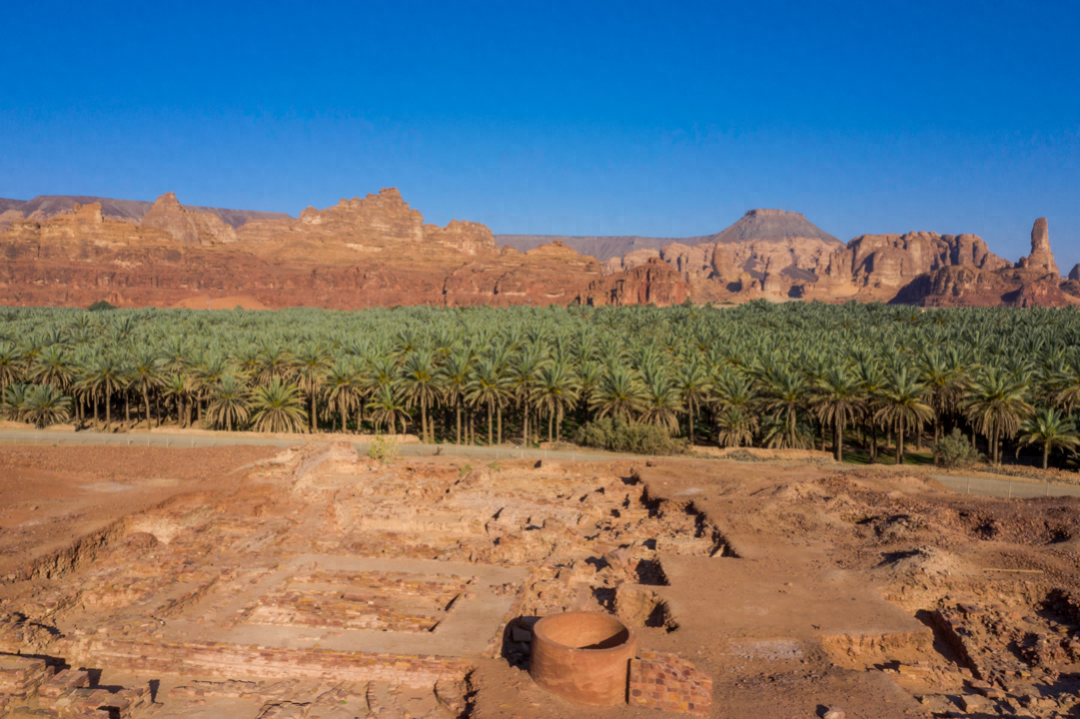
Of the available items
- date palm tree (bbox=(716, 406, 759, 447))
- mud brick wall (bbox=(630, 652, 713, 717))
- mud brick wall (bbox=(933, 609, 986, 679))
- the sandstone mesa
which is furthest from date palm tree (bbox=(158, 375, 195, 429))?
the sandstone mesa

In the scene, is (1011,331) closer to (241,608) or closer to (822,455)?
(822,455)

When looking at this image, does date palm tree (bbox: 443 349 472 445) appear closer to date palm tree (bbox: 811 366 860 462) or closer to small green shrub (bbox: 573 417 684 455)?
small green shrub (bbox: 573 417 684 455)

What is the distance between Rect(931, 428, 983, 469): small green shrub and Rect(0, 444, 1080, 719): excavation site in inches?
561

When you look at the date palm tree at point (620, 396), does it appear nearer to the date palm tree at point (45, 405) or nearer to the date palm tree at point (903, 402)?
the date palm tree at point (903, 402)

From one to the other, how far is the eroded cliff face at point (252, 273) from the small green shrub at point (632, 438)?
97660 millimetres

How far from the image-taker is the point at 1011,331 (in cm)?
6694

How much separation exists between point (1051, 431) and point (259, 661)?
35992 millimetres

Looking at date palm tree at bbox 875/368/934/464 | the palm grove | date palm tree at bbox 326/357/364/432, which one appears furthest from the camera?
date palm tree at bbox 326/357/364/432

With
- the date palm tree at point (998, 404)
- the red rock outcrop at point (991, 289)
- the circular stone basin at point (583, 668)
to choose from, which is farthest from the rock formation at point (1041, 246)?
the circular stone basin at point (583, 668)

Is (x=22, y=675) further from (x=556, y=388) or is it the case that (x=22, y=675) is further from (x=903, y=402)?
(x=903, y=402)

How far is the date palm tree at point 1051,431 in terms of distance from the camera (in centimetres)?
3165

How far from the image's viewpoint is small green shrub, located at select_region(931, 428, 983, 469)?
1308 inches

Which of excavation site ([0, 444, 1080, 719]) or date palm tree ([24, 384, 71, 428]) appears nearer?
excavation site ([0, 444, 1080, 719])

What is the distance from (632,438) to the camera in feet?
113
